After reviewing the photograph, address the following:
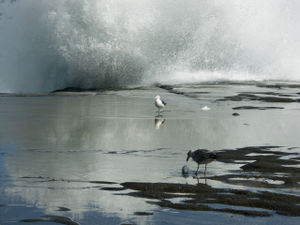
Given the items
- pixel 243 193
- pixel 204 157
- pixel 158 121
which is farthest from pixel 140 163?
pixel 158 121

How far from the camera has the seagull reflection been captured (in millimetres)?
11531

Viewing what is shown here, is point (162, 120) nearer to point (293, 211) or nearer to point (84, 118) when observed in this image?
point (84, 118)

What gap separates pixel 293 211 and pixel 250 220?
0.47 m

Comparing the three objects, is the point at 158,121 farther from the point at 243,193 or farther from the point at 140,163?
the point at 243,193

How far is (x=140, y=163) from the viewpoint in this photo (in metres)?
7.50

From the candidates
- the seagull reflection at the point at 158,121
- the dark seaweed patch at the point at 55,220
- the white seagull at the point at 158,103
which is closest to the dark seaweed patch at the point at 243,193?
the dark seaweed patch at the point at 55,220

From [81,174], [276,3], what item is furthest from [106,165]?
[276,3]

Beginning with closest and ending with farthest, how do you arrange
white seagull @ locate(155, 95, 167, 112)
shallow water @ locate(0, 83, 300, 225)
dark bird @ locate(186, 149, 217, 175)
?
shallow water @ locate(0, 83, 300, 225), dark bird @ locate(186, 149, 217, 175), white seagull @ locate(155, 95, 167, 112)

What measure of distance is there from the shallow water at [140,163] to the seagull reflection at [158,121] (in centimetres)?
2

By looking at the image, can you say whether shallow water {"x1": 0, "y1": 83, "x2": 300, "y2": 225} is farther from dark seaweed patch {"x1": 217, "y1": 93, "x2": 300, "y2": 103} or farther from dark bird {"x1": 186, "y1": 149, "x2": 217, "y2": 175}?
dark seaweed patch {"x1": 217, "y1": 93, "x2": 300, "y2": 103}

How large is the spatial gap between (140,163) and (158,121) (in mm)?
4737

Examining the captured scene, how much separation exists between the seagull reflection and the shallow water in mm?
18

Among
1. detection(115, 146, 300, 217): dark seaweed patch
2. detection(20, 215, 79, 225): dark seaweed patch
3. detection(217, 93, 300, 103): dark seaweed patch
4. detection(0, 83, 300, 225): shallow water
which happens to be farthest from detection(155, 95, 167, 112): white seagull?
detection(20, 215, 79, 225): dark seaweed patch

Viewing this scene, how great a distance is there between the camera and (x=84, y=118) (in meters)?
12.6
